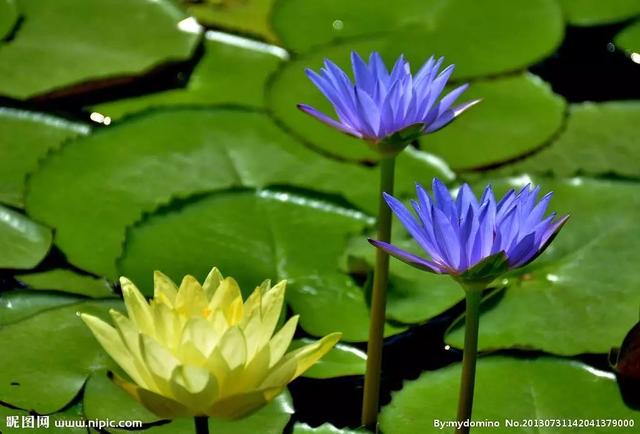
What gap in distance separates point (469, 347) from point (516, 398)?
369 millimetres

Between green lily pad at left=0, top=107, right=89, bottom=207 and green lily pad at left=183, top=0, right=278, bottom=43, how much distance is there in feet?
1.91

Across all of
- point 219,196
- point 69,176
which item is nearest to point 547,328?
point 219,196

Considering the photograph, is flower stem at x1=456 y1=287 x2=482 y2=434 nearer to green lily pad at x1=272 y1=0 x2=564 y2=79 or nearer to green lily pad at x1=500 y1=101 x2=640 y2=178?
green lily pad at x1=500 y1=101 x2=640 y2=178

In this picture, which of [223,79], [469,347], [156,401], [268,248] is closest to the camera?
[156,401]

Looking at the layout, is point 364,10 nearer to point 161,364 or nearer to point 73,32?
point 73,32

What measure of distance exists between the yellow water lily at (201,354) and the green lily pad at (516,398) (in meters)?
0.38

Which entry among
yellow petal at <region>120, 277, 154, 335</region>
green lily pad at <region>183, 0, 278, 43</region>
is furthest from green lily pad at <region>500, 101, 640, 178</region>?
yellow petal at <region>120, 277, 154, 335</region>

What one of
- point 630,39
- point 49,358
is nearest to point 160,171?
point 49,358

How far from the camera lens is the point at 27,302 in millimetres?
1515

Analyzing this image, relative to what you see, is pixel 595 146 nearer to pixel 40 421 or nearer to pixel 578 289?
pixel 578 289

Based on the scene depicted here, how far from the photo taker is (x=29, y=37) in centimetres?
224

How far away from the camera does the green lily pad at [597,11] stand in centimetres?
248

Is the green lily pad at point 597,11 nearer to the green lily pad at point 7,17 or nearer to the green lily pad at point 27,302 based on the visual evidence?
the green lily pad at point 7,17

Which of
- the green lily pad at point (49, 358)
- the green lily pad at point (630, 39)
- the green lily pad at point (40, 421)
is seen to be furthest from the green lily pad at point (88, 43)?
the green lily pad at point (630, 39)
